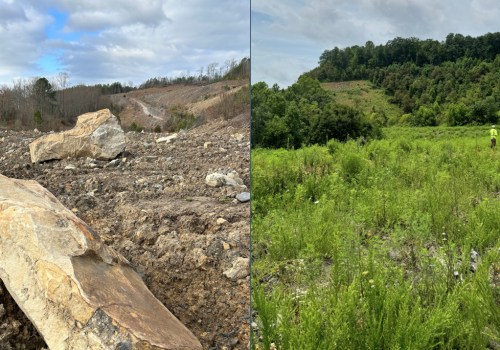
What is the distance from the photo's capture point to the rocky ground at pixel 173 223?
6.37ft

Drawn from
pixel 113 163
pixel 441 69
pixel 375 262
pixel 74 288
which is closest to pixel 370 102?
pixel 441 69

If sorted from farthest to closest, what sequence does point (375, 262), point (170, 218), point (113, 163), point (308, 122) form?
point (308, 122) < point (113, 163) < point (170, 218) < point (375, 262)

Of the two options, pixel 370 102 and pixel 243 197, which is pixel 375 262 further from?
pixel 370 102

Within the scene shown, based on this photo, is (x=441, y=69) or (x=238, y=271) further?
(x=441, y=69)

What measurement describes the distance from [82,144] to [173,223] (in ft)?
8.58

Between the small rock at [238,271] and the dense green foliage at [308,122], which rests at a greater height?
the dense green foliage at [308,122]

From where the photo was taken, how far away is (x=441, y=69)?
1116 cm

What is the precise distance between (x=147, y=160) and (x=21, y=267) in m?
3.15

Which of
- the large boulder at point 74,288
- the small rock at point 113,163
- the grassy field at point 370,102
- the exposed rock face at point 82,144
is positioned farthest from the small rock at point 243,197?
the grassy field at point 370,102

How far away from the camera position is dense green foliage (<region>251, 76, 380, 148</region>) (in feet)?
15.0

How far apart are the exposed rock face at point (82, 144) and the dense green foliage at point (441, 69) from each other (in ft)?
10.4

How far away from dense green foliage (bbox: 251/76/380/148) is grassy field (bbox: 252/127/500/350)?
1.38ft

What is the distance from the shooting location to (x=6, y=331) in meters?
1.84

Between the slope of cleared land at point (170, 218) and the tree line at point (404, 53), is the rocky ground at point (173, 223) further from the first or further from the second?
the tree line at point (404, 53)
